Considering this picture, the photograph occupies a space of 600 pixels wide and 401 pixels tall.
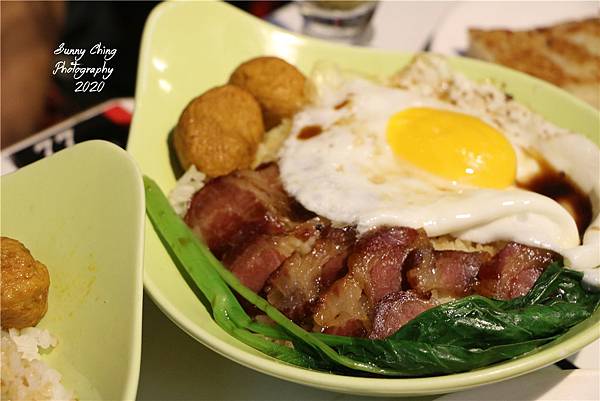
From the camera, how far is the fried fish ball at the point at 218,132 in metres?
2.15

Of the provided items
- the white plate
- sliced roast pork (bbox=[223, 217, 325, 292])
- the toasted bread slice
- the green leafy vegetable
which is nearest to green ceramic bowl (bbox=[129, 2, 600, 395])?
the green leafy vegetable

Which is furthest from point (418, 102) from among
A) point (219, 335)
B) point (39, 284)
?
point (39, 284)

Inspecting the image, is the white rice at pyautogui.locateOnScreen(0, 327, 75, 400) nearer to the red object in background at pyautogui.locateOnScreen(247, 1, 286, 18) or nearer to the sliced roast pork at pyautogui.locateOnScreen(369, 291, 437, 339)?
the sliced roast pork at pyautogui.locateOnScreen(369, 291, 437, 339)

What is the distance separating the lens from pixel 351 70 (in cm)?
268

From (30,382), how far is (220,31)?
1.66m

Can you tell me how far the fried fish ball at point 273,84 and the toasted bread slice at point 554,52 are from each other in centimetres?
129

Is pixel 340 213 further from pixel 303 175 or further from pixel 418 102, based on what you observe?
pixel 418 102

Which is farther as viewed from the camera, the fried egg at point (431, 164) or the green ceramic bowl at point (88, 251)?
the fried egg at point (431, 164)

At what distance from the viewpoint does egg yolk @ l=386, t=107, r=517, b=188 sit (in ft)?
6.91

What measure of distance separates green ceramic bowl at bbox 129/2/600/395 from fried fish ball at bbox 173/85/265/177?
0.48ft

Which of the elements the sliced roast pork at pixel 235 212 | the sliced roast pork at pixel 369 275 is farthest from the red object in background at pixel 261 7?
the sliced roast pork at pixel 369 275

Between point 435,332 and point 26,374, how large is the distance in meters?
1.00

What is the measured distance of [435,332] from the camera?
1571 millimetres

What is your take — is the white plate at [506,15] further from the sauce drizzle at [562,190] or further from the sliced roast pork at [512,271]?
the sliced roast pork at [512,271]
